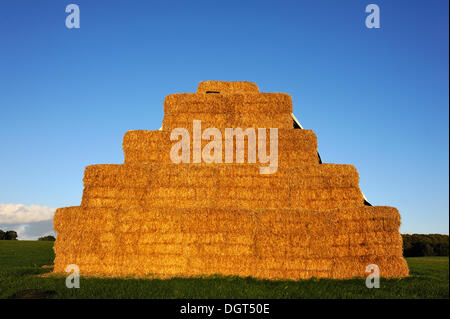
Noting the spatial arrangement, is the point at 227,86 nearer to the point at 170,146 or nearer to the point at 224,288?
the point at 170,146

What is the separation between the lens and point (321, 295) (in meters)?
7.71

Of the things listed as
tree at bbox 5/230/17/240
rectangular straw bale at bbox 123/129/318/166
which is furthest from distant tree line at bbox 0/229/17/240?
rectangular straw bale at bbox 123/129/318/166

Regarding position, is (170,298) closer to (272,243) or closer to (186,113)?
(272,243)

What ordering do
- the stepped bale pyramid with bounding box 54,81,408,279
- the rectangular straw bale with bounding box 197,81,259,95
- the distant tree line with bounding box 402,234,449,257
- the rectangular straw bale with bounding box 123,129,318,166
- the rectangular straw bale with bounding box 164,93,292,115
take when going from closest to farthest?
1. the stepped bale pyramid with bounding box 54,81,408,279
2. the rectangular straw bale with bounding box 123,129,318,166
3. the rectangular straw bale with bounding box 164,93,292,115
4. the rectangular straw bale with bounding box 197,81,259,95
5. the distant tree line with bounding box 402,234,449,257

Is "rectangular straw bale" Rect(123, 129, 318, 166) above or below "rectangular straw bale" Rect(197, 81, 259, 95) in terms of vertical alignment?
below

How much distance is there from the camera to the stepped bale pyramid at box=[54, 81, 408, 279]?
1066 cm

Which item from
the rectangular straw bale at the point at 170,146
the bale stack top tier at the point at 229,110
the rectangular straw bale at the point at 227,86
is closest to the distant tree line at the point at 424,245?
the rectangular straw bale at the point at 170,146

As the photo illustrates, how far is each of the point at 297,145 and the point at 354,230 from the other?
4.02 metres

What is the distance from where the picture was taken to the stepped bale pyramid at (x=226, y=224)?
35.0 feet

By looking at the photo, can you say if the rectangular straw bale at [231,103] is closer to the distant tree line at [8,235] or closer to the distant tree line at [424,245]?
the distant tree line at [424,245]

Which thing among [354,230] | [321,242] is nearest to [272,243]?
[321,242]

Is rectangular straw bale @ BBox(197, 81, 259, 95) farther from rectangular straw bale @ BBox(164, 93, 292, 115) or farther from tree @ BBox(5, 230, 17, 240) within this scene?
tree @ BBox(5, 230, 17, 240)

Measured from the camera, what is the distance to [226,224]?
429 inches

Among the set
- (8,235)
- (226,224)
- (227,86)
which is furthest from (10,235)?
(226,224)
